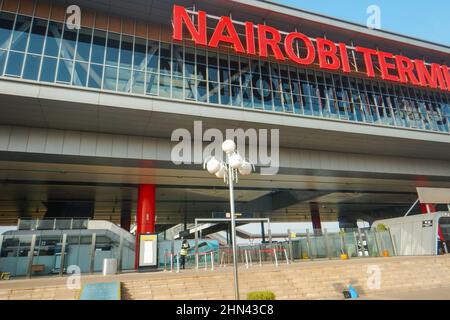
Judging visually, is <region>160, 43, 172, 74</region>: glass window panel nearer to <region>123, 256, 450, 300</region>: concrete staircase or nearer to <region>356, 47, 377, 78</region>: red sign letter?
<region>123, 256, 450, 300</region>: concrete staircase

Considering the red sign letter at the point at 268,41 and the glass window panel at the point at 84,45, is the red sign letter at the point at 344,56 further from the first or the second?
the glass window panel at the point at 84,45

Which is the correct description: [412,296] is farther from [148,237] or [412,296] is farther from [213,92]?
[148,237]

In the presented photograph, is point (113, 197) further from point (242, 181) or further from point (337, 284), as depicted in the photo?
point (337, 284)

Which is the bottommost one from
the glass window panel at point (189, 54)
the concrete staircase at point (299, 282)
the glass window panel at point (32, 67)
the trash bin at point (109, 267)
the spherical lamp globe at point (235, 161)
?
the concrete staircase at point (299, 282)

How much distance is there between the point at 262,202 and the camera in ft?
103

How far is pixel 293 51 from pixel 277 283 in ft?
39.6

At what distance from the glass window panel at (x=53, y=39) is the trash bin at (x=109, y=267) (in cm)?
1063

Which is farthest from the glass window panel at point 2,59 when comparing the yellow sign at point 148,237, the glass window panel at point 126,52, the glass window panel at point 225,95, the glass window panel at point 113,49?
the yellow sign at point 148,237

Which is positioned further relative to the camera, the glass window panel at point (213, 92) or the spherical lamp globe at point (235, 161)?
the glass window panel at point (213, 92)

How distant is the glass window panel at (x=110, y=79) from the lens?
14.2 metres

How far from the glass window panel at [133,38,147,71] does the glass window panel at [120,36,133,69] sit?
239mm

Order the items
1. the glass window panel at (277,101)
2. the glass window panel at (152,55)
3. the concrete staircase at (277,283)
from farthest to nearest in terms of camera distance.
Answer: the glass window panel at (277,101)
the glass window panel at (152,55)
the concrete staircase at (277,283)

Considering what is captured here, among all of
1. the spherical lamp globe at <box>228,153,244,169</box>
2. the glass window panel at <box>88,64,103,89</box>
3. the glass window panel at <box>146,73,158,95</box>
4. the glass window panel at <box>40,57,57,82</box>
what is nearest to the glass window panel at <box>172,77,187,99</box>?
the glass window panel at <box>146,73,158,95</box>
